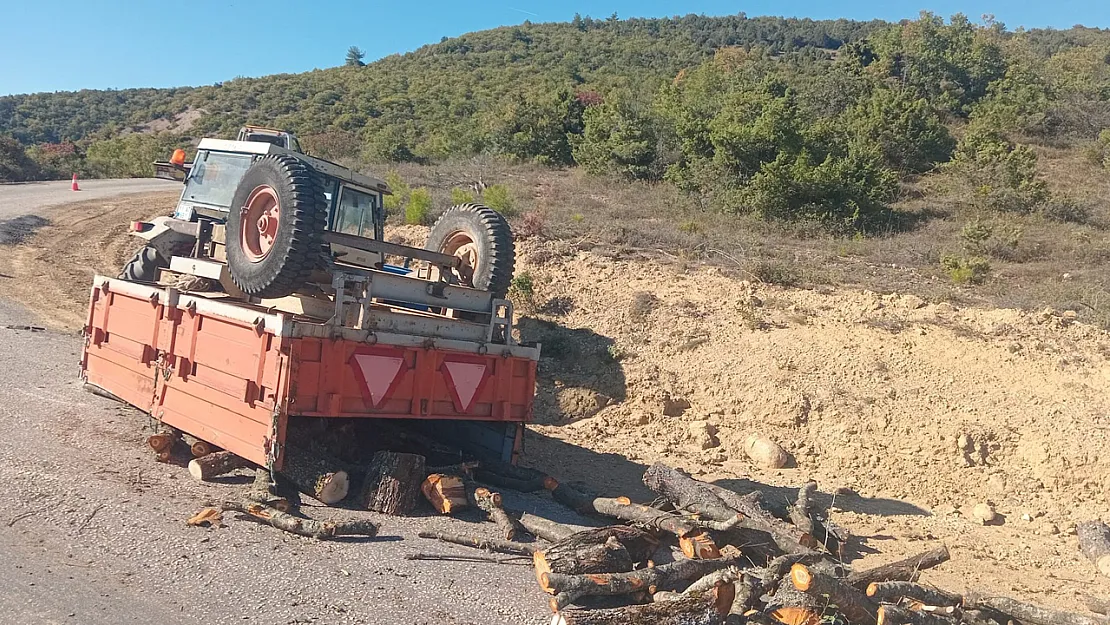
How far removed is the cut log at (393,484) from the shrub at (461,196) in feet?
39.8

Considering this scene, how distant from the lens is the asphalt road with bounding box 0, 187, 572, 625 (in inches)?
157

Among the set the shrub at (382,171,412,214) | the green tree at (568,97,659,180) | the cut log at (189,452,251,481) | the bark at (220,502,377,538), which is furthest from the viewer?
the green tree at (568,97,659,180)

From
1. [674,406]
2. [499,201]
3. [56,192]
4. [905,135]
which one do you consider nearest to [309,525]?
[674,406]

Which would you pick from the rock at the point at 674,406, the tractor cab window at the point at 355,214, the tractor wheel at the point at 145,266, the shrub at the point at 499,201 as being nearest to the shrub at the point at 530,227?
the shrub at the point at 499,201

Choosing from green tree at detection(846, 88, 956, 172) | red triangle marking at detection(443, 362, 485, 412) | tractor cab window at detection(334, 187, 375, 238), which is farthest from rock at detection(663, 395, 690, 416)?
green tree at detection(846, 88, 956, 172)

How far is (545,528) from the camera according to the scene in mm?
5430

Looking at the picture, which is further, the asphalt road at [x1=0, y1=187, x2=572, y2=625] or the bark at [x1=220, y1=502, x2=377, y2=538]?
the bark at [x1=220, y1=502, x2=377, y2=538]

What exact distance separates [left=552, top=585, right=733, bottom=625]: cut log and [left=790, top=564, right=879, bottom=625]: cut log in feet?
1.35

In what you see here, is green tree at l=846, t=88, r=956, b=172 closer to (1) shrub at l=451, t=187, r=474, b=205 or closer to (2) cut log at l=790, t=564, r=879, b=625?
(1) shrub at l=451, t=187, r=474, b=205

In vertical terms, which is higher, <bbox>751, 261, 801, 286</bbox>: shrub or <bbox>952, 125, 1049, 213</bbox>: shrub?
<bbox>952, 125, 1049, 213</bbox>: shrub

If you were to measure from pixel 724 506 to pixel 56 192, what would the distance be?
25.5 metres

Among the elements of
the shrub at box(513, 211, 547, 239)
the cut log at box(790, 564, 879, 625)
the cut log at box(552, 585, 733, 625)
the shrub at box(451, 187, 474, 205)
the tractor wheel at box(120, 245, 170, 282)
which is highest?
the shrub at box(451, 187, 474, 205)

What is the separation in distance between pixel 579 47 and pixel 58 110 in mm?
39619

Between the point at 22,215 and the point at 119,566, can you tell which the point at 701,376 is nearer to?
the point at 119,566
